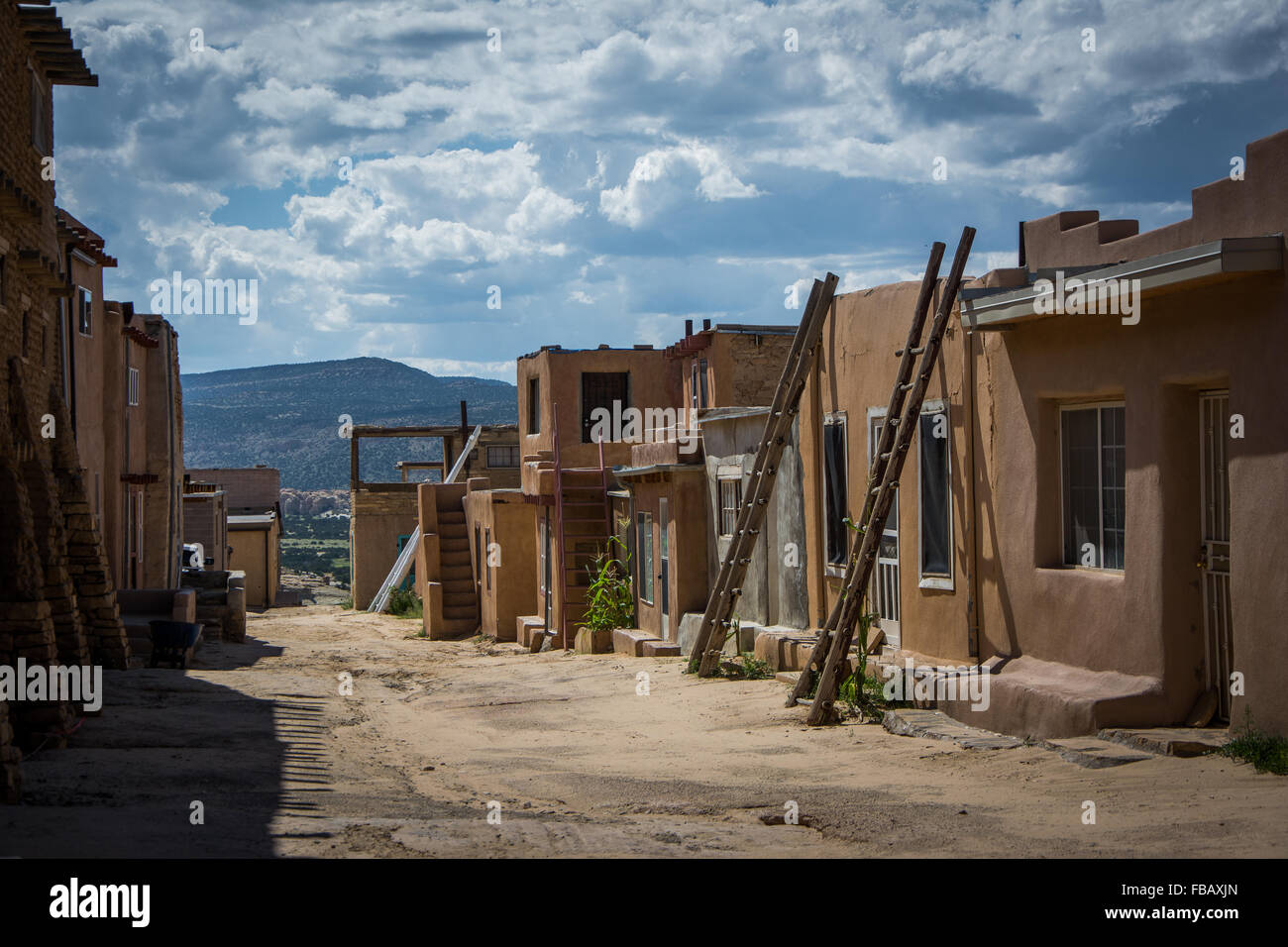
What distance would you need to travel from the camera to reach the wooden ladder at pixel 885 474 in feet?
37.2

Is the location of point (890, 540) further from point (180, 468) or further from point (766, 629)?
point (180, 468)

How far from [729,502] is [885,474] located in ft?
18.5

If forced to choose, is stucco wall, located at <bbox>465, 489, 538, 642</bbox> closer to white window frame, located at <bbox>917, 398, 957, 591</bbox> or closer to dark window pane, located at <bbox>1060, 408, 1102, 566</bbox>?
white window frame, located at <bbox>917, 398, 957, 591</bbox>

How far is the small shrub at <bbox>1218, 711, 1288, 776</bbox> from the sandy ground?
142 millimetres

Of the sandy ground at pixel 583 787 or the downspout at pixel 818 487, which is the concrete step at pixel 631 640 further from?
the downspout at pixel 818 487

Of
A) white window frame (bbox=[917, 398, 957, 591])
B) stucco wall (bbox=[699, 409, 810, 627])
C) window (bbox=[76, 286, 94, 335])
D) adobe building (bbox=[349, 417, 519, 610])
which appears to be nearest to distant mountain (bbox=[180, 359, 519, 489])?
adobe building (bbox=[349, 417, 519, 610])

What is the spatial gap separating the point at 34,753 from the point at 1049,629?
8099mm

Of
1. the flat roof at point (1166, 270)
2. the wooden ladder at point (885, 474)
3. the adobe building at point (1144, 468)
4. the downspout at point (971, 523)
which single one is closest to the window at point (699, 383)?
the wooden ladder at point (885, 474)

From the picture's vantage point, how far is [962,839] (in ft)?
23.3

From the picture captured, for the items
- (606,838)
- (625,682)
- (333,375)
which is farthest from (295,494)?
(606,838)

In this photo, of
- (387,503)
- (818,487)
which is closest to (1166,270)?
(818,487)

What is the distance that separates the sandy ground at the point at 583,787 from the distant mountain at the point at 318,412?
94.5 m

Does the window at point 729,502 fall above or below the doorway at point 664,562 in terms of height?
above

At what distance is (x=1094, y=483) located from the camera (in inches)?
411
